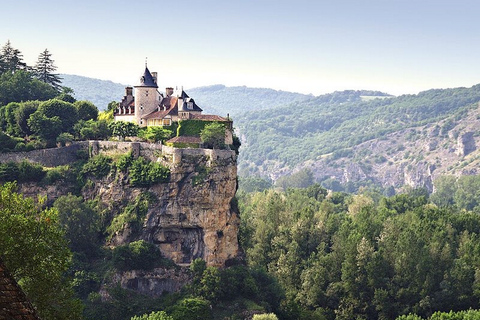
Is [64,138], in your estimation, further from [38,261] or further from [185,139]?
[38,261]

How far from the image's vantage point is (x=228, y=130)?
9106 cm

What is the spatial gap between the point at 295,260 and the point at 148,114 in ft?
104

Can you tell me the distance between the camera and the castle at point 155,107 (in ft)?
299

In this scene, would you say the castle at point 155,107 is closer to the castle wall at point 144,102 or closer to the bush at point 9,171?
the castle wall at point 144,102

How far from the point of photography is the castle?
91188 mm

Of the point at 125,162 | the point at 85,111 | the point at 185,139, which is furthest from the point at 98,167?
the point at 85,111

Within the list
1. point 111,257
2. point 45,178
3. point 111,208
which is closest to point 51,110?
point 45,178

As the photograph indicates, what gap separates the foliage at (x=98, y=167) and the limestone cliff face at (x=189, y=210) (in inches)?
210

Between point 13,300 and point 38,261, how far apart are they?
19.5m

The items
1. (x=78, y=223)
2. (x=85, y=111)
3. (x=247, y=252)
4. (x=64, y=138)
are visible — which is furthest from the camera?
(x=247, y=252)

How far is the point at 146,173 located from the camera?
87750mm

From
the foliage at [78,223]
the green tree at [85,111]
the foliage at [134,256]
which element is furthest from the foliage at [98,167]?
the foliage at [134,256]

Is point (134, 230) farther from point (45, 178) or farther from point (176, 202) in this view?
point (45, 178)

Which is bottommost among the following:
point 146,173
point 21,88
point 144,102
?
point 146,173
